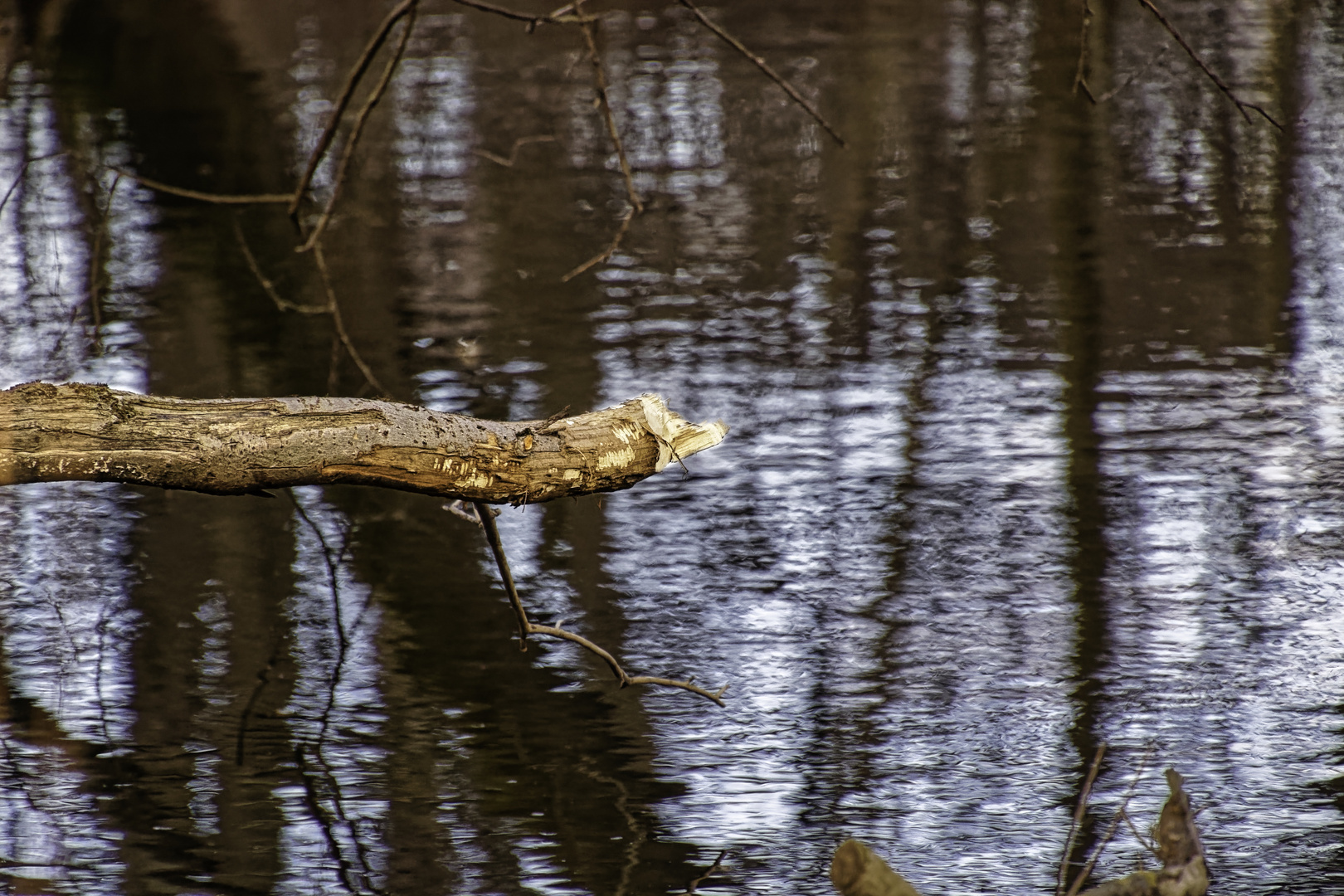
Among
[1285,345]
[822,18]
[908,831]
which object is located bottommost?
[908,831]

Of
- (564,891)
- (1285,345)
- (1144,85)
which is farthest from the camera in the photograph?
(1144,85)

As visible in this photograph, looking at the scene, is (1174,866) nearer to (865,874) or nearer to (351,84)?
(865,874)

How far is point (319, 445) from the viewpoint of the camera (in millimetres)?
3363

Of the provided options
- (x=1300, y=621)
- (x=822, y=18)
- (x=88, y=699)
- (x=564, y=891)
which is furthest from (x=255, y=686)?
(x=822, y=18)

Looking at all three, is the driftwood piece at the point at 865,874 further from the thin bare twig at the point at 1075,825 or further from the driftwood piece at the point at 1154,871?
the thin bare twig at the point at 1075,825

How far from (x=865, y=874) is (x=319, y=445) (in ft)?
4.84

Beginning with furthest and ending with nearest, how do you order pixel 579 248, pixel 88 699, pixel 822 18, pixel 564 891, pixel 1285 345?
pixel 822 18 < pixel 579 248 < pixel 1285 345 < pixel 88 699 < pixel 564 891

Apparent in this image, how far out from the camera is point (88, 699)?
488 cm

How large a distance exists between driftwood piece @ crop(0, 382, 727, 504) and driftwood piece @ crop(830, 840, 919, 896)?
3.99 ft

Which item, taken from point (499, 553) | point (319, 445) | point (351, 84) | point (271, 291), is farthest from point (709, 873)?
point (351, 84)

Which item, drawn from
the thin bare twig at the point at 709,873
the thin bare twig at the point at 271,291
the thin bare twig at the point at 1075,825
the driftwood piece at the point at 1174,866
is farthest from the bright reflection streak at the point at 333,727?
the driftwood piece at the point at 1174,866

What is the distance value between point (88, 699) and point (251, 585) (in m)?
0.88

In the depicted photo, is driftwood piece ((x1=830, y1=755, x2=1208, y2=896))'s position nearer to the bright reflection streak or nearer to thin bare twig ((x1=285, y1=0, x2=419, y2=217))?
the bright reflection streak

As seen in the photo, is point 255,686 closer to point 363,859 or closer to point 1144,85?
point 363,859
